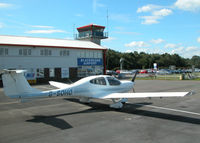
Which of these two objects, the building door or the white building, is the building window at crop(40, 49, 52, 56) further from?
the building door

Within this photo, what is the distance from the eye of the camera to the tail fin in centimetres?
889

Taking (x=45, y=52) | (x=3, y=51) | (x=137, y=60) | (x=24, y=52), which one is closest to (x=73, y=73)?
(x=45, y=52)

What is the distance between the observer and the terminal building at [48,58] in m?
28.4

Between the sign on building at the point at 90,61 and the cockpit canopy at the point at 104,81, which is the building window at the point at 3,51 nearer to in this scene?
the sign on building at the point at 90,61

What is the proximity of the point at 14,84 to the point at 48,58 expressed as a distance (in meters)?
23.6

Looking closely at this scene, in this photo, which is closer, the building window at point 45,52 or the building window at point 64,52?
the building window at point 45,52

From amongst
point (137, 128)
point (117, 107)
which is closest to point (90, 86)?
point (117, 107)

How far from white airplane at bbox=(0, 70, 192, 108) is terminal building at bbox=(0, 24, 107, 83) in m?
19.8

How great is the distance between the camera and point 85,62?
3709cm

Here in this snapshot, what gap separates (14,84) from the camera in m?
9.09

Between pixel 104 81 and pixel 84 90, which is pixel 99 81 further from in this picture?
pixel 84 90

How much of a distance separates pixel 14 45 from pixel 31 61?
3540 mm

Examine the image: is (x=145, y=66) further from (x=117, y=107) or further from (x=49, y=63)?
(x=117, y=107)

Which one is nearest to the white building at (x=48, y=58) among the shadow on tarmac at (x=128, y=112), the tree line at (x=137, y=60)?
the shadow on tarmac at (x=128, y=112)
